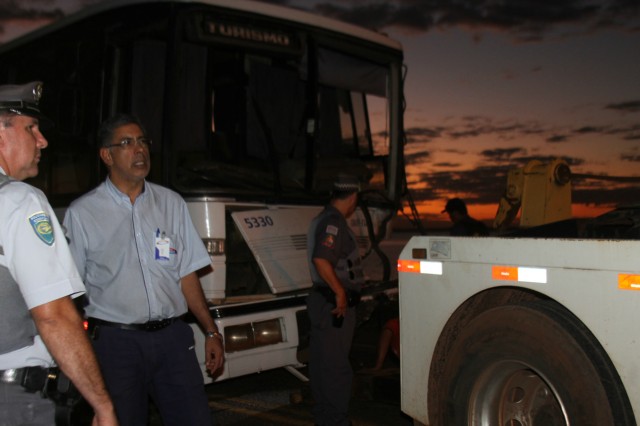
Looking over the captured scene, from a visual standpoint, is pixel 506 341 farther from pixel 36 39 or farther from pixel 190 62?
pixel 36 39

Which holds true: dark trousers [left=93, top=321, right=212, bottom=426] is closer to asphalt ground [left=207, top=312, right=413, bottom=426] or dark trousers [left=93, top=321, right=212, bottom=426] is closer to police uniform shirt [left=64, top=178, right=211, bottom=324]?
police uniform shirt [left=64, top=178, right=211, bottom=324]

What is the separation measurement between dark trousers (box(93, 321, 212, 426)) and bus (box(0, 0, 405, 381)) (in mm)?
1538

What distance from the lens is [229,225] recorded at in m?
5.61

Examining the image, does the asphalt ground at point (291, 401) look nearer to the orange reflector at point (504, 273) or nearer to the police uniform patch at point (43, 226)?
the orange reflector at point (504, 273)

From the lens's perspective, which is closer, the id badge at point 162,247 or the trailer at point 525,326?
the trailer at point 525,326

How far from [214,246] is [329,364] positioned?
123 centimetres

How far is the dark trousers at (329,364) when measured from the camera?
498 cm

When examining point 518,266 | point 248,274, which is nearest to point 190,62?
point 248,274

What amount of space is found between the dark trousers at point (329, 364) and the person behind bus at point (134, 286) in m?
1.45

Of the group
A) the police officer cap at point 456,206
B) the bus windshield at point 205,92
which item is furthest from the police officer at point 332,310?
the police officer cap at point 456,206

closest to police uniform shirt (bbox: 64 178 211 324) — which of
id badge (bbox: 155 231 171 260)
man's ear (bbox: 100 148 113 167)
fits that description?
id badge (bbox: 155 231 171 260)

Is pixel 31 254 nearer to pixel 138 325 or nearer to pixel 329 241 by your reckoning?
pixel 138 325

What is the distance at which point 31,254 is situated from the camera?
2.21 meters

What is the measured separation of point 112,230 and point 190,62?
2400 millimetres
